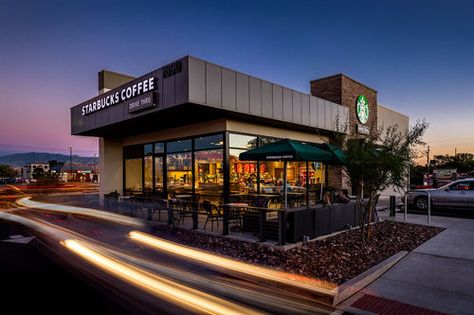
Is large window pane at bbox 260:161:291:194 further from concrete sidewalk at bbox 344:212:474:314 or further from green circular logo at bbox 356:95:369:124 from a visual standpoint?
green circular logo at bbox 356:95:369:124

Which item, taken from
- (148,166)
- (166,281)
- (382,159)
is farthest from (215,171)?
(166,281)

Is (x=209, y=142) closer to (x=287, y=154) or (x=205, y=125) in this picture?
(x=205, y=125)

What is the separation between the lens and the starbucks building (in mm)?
9539

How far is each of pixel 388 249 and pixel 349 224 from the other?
2.21 m

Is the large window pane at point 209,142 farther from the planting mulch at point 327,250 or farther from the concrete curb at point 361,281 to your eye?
the concrete curb at point 361,281

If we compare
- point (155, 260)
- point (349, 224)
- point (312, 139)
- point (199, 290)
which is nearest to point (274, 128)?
point (312, 139)

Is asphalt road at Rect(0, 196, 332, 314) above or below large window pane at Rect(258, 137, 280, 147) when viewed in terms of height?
below

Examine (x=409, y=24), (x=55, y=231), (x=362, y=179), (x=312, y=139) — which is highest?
(x=409, y=24)

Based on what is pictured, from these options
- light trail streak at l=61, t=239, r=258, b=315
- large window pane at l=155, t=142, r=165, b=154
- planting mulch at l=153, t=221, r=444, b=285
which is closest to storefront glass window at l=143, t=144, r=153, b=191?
large window pane at l=155, t=142, r=165, b=154

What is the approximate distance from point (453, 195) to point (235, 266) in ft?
42.1

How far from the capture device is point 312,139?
49.8 feet

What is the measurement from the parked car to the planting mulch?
5015mm

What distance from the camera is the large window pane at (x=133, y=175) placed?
16.4 m

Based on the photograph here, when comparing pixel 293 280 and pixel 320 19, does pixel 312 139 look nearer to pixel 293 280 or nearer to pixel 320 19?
pixel 320 19
